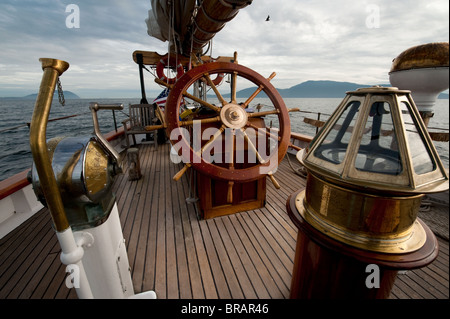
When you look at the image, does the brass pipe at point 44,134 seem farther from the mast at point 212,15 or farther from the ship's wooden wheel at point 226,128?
the mast at point 212,15

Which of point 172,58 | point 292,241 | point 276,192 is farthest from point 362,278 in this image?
point 172,58

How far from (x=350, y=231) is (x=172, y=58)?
451 centimetres

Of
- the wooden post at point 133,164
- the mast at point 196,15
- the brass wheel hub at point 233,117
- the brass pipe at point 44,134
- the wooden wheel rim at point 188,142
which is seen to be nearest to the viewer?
the brass pipe at point 44,134

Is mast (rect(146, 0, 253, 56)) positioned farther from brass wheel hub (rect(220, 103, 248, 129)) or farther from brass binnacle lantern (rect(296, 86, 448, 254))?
brass binnacle lantern (rect(296, 86, 448, 254))

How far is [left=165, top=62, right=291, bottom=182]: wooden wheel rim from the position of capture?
124 centimetres

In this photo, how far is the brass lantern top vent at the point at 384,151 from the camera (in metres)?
0.57

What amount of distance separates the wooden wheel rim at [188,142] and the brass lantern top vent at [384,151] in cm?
61

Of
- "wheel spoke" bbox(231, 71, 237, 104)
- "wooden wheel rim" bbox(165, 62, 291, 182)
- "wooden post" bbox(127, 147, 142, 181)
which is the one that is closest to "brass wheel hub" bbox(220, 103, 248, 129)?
"wheel spoke" bbox(231, 71, 237, 104)

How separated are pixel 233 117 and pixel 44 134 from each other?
104cm

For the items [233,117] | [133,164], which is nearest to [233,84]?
[233,117]

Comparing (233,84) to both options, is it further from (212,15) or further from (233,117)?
(212,15)

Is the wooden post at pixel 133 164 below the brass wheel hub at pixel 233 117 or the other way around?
below

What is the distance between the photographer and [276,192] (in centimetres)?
250

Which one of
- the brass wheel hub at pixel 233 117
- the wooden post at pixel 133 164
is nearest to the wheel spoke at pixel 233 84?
the brass wheel hub at pixel 233 117
